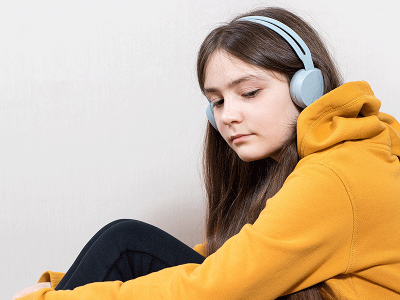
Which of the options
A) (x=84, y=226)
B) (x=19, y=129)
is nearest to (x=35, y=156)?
(x=19, y=129)

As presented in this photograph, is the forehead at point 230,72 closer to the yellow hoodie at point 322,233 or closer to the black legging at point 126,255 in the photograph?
the yellow hoodie at point 322,233

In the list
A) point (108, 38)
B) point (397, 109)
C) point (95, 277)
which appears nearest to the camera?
point (95, 277)

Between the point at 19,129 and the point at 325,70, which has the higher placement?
the point at 325,70

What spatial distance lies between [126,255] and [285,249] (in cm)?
44

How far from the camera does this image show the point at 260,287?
770 mm

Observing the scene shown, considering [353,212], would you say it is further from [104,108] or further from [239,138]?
[104,108]

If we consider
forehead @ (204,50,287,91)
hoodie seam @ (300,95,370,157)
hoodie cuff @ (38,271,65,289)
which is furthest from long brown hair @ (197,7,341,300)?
hoodie cuff @ (38,271,65,289)

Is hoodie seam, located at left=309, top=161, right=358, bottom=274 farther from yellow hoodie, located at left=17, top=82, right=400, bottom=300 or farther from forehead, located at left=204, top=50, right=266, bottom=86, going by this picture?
forehead, located at left=204, top=50, right=266, bottom=86

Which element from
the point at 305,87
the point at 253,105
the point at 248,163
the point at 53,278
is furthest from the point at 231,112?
the point at 53,278

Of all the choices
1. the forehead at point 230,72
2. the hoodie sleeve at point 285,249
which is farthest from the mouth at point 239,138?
the hoodie sleeve at point 285,249

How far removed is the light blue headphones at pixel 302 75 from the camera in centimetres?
94

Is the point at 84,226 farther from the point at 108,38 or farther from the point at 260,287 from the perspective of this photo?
the point at 260,287

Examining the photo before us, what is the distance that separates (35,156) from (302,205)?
137 cm

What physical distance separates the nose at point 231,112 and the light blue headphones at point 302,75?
125 mm
